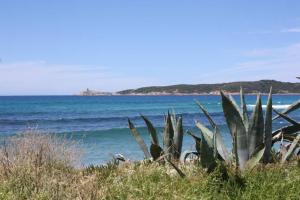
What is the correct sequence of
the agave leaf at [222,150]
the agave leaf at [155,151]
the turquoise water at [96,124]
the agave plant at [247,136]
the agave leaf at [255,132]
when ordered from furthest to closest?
the turquoise water at [96,124] → the agave leaf at [155,151] → the agave leaf at [222,150] → the agave leaf at [255,132] → the agave plant at [247,136]

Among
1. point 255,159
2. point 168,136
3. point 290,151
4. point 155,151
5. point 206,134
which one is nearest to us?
point 255,159

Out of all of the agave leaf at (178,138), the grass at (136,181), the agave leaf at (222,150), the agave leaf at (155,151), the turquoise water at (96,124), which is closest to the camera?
the grass at (136,181)

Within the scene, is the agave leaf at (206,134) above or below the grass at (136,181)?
above

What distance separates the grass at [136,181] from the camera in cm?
516

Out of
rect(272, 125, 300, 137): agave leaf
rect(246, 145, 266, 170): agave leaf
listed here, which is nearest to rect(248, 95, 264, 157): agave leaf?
rect(246, 145, 266, 170): agave leaf

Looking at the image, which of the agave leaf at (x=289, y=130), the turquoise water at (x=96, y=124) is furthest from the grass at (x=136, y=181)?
the turquoise water at (x=96, y=124)

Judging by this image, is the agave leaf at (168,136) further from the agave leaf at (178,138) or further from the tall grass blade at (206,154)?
the tall grass blade at (206,154)

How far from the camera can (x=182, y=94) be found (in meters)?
165

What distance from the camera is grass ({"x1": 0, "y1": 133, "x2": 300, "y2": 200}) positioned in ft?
16.9

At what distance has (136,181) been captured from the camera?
566 centimetres

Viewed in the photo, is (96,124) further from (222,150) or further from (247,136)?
(247,136)

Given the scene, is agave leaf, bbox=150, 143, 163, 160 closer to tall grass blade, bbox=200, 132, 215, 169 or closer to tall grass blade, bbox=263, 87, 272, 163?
tall grass blade, bbox=200, 132, 215, 169

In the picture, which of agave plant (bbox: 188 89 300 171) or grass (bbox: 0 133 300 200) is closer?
grass (bbox: 0 133 300 200)

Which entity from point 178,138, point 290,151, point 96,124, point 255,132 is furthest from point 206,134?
point 96,124
